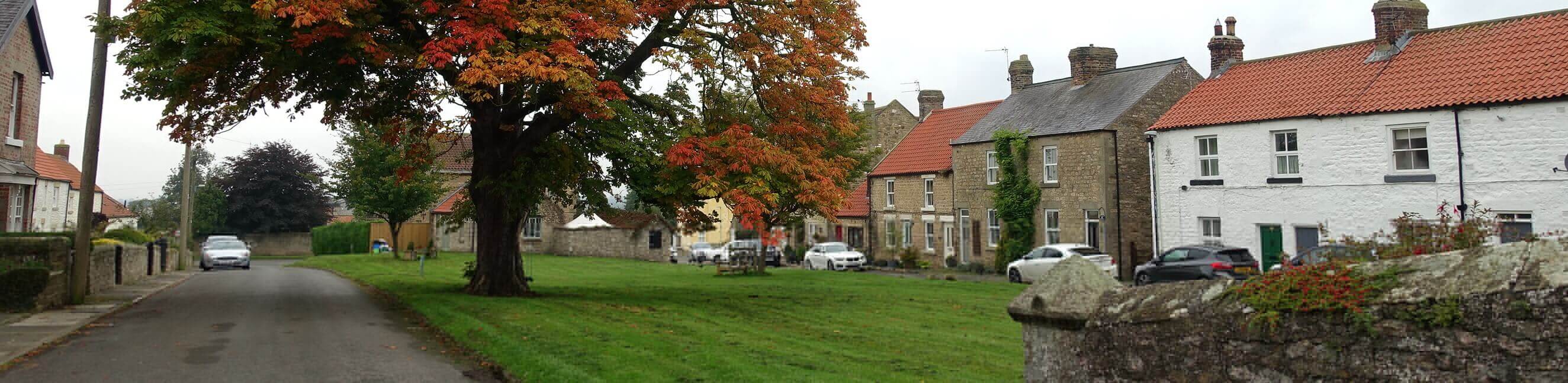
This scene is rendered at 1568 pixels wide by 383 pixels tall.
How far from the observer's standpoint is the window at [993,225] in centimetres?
3722

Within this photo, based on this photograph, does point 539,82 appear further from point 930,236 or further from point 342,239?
point 342,239

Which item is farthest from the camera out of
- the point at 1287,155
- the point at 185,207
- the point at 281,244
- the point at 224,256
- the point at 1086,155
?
the point at 281,244

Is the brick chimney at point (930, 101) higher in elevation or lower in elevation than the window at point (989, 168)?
higher

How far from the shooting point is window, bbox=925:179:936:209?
41.5 m

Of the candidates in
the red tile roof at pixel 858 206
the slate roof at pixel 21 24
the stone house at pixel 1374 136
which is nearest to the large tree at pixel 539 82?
the slate roof at pixel 21 24

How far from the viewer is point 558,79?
1471 centimetres

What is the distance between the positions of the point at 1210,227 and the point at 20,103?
3232 cm

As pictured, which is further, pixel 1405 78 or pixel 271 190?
pixel 271 190

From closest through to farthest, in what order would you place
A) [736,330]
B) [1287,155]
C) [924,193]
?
1. [736,330]
2. [1287,155]
3. [924,193]

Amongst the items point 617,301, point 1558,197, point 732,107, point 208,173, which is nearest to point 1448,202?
point 1558,197

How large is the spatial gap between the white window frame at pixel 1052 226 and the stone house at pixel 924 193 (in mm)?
4393

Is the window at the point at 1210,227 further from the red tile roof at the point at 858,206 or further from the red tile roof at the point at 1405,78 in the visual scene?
the red tile roof at the point at 858,206

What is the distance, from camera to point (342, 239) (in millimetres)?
60375

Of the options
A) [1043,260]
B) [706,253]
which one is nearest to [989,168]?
[1043,260]
